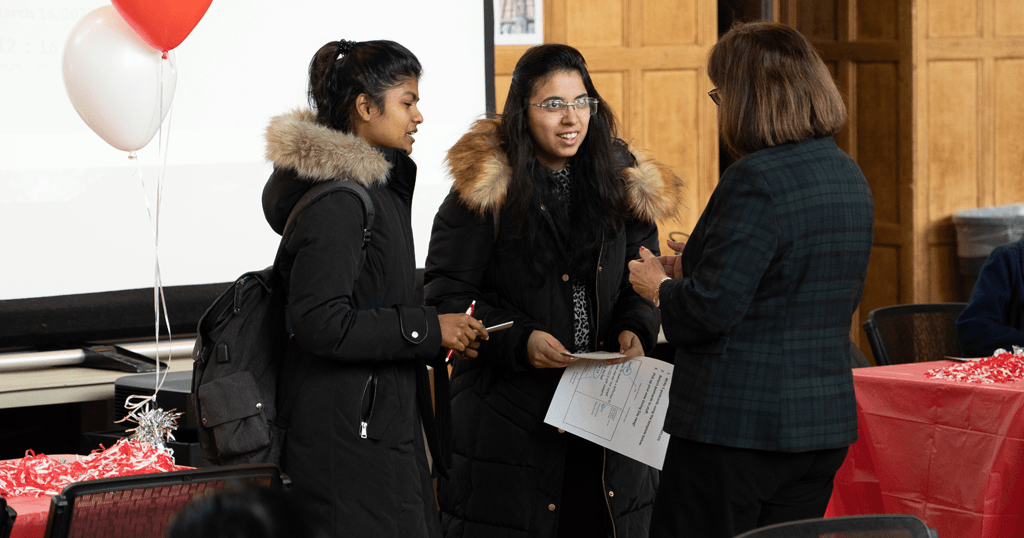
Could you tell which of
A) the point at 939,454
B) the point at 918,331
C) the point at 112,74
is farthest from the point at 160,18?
the point at 918,331

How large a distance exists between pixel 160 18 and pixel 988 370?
2.17m

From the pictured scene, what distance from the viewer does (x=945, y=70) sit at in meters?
5.17

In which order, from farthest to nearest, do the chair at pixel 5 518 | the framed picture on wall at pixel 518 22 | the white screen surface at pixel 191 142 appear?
the framed picture on wall at pixel 518 22, the white screen surface at pixel 191 142, the chair at pixel 5 518

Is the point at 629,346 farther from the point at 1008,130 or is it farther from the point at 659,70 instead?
the point at 1008,130

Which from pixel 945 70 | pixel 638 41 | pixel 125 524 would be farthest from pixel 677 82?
pixel 125 524

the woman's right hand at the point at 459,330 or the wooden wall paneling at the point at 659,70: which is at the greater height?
the wooden wall paneling at the point at 659,70

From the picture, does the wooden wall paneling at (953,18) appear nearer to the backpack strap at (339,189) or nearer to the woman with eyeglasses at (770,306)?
the woman with eyeglasses at (770,306)

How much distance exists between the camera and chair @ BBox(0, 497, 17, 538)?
4.06 ft

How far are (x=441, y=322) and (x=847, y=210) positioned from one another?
769 mm

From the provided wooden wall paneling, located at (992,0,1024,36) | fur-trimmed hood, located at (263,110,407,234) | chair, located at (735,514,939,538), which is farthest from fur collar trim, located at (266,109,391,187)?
wooden wall paneling, located at (992,0,1024,36)

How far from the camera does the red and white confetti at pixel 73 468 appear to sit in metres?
1.61

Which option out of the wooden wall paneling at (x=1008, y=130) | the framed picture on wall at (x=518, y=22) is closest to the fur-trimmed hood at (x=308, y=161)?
the framed picture on wall at (x=518, y=22)

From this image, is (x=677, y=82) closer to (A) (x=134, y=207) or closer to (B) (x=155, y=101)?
(A) (x=134, y=207)

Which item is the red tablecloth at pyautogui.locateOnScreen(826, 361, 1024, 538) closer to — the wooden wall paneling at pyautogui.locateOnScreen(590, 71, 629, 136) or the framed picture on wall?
the wooden wall paneling at pyautogui.locateOnScreen(590, 71, 629, 136)
